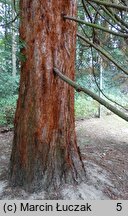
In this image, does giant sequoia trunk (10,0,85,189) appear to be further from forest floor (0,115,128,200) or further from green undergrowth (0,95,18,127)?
green undergrowth (0,95,18,127)

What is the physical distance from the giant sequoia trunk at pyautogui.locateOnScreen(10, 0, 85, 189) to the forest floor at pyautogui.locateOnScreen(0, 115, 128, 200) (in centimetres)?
18

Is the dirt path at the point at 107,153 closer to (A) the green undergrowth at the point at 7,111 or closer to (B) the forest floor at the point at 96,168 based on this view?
(B) the forest floor at the point at 96,168

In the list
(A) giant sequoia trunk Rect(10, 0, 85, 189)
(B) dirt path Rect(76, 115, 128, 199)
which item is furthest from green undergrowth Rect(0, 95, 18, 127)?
(A) giant sequoia trunk Rect(10, 0, 85, 189)

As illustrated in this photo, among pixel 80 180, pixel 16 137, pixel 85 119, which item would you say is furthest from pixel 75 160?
pixel 85 119

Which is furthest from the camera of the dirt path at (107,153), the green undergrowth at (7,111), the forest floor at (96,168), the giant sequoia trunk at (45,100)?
the green undergrowth at (7,111)

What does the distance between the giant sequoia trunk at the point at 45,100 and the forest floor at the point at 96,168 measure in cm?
18

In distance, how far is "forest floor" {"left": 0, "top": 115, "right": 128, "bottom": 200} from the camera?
3652mm

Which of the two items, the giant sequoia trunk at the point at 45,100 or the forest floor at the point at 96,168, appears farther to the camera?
the forest floor at the point at 96,168

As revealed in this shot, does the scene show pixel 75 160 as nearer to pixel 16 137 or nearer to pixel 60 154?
pixel 60 154

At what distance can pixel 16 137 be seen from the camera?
3.81 meters

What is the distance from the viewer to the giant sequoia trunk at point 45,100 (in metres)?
3.49

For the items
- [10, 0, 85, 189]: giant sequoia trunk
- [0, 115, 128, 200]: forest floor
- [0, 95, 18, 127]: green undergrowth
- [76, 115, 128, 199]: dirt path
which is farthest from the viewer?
[0, 95, 18, 127]: green undergrowth

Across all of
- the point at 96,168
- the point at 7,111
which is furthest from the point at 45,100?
the point at 7,111

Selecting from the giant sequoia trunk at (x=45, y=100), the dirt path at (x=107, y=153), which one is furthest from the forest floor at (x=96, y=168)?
the giant sequoia trunk at (x=45, y=100)
